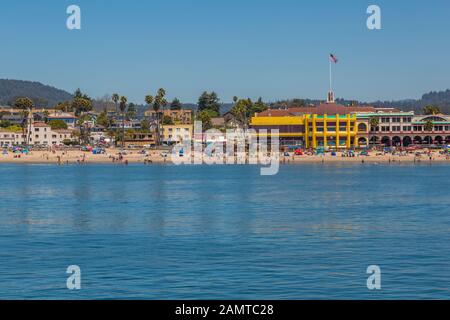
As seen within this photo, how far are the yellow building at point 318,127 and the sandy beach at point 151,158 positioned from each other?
366 inches

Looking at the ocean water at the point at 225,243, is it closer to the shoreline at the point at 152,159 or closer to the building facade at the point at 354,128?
the shoreline at the point at 152,159

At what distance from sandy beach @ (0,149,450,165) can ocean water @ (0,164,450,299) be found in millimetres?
66769

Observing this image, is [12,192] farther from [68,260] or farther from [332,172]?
[332,172]

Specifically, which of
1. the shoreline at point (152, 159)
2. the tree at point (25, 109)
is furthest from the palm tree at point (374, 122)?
the tree at point (25, 109)

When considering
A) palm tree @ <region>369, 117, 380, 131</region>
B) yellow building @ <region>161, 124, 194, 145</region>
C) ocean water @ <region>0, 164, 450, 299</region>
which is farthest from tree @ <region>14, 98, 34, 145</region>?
ocean water @ <region>0, 164, 450, 299</region>

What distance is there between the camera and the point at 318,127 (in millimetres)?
157000

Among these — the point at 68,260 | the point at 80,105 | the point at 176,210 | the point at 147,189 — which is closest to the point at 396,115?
the point at 80,105

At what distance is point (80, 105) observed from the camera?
630ft

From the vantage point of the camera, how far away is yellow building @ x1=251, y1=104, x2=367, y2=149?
156 m

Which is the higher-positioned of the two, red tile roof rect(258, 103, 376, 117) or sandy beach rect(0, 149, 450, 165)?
red tile roof rect(258, 103, 376, 117)

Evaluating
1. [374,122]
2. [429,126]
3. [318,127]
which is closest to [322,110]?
[318,127]

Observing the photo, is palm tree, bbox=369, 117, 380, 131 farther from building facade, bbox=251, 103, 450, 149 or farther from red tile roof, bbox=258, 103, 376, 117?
red tile roof, bbox=258, 103, 376, 117

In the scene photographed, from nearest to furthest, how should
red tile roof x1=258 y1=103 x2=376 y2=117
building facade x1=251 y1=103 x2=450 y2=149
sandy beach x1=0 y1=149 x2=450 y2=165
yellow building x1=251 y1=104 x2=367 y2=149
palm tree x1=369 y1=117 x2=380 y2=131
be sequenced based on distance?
1. sandy beach x1=0 y1=149 x2=450 y2=165
2. yellow building x1=251 y1=104 x2=367 y2=149
3. building facade x1=251 y1=103 x2=450 y2=149
4. palm tree x1=369 y1=117 x2=380 y2=131
5. red tile roof x1=258 y1=103 x2=376 y2=117

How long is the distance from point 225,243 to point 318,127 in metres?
120
